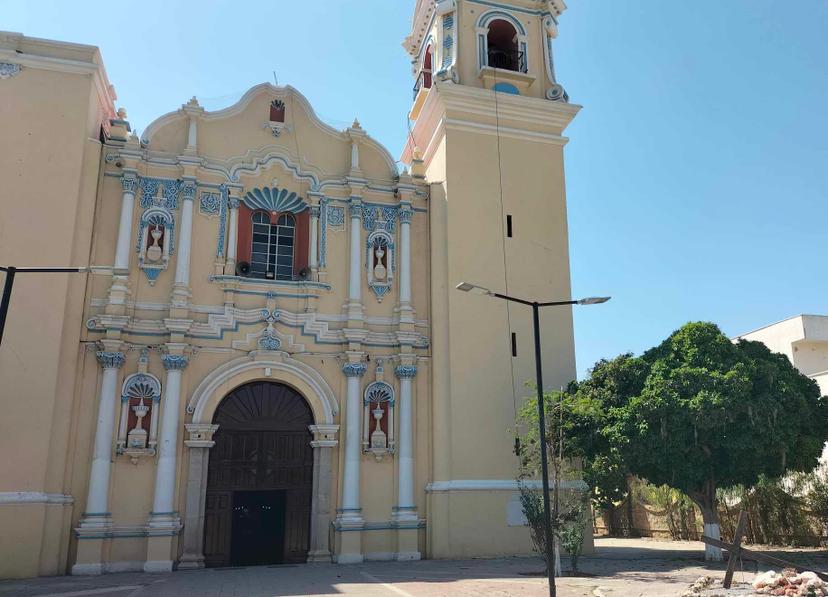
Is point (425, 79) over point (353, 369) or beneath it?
over

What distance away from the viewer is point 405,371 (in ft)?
62.6

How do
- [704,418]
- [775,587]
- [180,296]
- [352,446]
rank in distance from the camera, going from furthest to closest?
[352,446]
[180,296]
[704,418]
[775,587]

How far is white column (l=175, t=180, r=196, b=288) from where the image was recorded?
18.4 metres

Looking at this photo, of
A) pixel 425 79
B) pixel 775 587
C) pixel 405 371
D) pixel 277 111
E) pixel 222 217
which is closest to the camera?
pixel 775 587

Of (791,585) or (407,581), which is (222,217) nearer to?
(407,581)

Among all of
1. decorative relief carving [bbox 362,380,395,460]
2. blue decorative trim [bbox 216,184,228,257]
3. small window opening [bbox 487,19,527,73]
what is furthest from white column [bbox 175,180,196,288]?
small window opening [bbox 487,19,527,73]

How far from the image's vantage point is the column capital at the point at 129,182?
18.6 meters

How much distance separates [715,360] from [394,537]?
857cm

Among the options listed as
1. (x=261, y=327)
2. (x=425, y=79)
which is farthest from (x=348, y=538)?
(x=425, y=79)

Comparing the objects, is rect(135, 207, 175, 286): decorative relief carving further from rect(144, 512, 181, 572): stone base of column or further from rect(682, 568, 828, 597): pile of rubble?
rect(682, 568, 828, 597): pile of rubble

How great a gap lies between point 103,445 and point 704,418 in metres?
13.2

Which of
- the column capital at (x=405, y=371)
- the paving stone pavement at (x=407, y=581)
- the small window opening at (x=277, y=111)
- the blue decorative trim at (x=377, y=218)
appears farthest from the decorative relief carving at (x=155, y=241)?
the paving stone pavement at (x=407, y=581)

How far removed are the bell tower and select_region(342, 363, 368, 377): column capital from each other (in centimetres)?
193

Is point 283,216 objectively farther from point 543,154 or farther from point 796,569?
point 796,569
